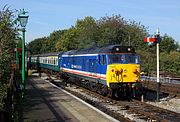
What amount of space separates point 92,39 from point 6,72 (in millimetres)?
46690

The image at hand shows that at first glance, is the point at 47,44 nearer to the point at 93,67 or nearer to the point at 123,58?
the point at 93,67

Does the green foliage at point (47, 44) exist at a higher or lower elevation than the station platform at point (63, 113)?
higher

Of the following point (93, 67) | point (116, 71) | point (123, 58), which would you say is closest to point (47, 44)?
point (93, 67)

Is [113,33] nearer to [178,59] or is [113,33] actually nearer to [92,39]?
[92,39]

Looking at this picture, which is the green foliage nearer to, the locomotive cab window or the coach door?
the coach door

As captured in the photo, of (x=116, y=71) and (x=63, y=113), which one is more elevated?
(x=116, y=71)

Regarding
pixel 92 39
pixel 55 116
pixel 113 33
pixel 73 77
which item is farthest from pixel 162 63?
pixel 55 116

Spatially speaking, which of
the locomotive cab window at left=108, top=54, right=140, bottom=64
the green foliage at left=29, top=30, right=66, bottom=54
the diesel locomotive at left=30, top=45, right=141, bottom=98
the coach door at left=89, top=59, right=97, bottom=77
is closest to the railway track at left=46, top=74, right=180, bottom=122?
the diesel locomotive at left=30, top=45, right=141, bottom=98

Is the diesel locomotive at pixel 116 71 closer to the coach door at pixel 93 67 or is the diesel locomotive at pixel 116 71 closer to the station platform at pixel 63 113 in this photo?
the coach door at pixel 93 67

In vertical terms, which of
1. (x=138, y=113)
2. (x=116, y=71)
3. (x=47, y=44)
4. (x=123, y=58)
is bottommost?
(x=138, y=113)

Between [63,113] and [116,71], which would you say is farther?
[116,71]

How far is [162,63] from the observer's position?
5100 cm

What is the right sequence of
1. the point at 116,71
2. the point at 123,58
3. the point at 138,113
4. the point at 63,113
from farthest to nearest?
1. the point at 123,58
2. the point at 116,71
3. the point at 138,113
4. the point at 63,113

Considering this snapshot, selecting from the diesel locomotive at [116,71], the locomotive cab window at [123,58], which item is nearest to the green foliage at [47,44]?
the diesel locomotive at [116,71]
